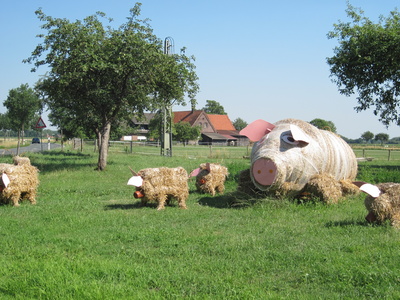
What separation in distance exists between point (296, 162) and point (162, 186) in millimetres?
3316

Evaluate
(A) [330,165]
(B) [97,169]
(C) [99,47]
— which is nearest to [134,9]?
(C) [99,47]

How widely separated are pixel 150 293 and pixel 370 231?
14.2 feet

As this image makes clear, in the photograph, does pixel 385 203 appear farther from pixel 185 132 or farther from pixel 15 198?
pixel 185 132

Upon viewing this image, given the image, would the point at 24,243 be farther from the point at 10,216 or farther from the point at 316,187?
the point at 316,187

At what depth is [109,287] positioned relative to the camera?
17.9 ft

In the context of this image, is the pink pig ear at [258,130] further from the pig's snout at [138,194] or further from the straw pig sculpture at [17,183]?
the straw pig sculpture at [17,183]

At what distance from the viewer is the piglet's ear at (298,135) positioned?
1138cm

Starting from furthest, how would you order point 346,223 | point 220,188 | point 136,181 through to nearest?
point 220,188
point 136,181
point 346,223

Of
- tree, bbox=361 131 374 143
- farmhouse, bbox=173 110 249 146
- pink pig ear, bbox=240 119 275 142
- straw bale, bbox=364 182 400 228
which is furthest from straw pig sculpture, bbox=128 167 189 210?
tree, bbox=361 131 374 143

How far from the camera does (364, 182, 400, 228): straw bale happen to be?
804 centimetres

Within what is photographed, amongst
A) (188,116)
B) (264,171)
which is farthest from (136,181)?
(188,116)

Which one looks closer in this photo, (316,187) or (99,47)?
(316,187)

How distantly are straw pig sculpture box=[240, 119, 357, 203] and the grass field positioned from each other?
17.9 inches

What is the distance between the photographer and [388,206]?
8062 mm
